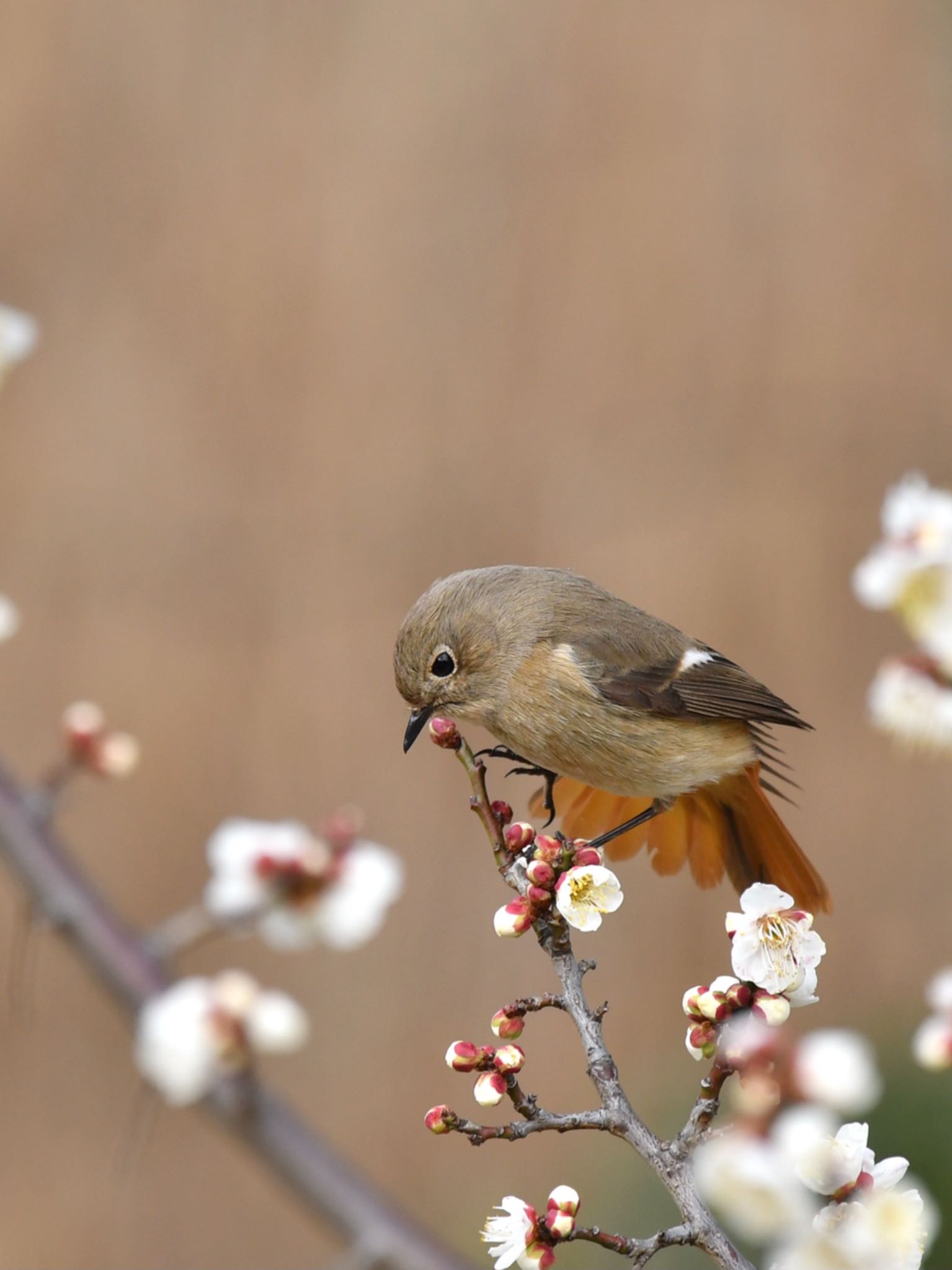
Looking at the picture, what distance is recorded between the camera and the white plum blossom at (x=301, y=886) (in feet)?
1.86

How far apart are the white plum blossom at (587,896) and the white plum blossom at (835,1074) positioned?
521 millimetres

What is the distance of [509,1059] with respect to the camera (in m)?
1.06

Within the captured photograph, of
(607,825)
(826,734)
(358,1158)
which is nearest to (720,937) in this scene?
(826,734)

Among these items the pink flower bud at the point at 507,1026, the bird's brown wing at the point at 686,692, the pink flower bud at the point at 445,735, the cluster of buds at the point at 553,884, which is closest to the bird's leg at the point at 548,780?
the bird's brown wing at the point at 686,692

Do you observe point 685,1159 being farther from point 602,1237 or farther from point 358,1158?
point 358,1158

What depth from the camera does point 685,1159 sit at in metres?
1.02

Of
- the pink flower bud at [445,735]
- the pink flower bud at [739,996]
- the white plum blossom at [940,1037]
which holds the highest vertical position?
the pink flower bud at [445,735]

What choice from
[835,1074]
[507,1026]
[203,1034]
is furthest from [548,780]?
[203,1034]

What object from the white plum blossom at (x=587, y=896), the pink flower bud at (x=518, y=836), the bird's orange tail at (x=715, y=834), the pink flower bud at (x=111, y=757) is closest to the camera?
the pink flower bud at (x=111, y=757)

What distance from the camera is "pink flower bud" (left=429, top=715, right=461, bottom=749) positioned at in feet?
4.93

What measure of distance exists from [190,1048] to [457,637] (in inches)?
62.4

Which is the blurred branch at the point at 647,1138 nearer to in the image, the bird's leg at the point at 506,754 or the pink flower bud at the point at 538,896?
the pink flower bud at the point at 538,896

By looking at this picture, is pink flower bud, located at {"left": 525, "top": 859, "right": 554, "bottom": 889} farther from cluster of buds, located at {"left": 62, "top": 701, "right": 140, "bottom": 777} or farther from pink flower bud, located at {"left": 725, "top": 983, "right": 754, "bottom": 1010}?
cluster of buds, located at {"left": 62, "top": 701, "right": 140, "bottom": 777}

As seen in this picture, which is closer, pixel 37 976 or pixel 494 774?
pixel 494 774
